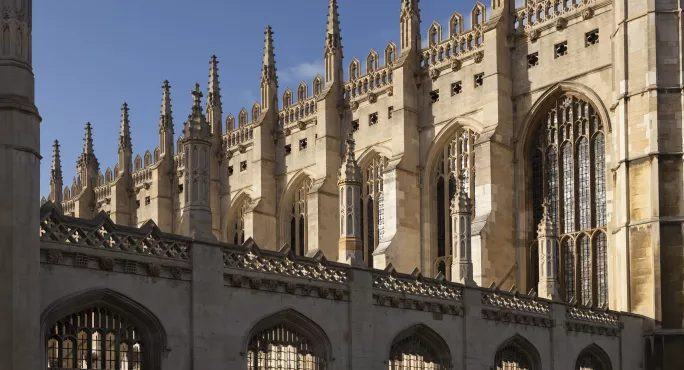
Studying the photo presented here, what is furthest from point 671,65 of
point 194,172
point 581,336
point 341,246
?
point 194,172

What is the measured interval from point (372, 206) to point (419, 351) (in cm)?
2258

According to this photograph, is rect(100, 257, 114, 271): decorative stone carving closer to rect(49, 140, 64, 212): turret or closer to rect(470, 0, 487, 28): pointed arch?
rect(470, 0, 487, 28): pointed arch

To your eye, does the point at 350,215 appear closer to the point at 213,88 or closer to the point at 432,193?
the point at 432,193

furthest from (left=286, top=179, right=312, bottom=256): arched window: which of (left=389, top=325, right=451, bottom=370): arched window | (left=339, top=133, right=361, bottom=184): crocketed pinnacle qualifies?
(left=339, top=133, right=361, bottom=184): crocketed pinnacle

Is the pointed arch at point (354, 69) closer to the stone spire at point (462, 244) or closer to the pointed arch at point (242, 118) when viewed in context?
the pointed arch at point (242, 118)

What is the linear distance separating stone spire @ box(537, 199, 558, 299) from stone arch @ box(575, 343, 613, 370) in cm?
212

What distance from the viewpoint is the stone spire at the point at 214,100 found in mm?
54625

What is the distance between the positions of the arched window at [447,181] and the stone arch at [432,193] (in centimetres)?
8

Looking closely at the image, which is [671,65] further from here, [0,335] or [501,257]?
[0,335]

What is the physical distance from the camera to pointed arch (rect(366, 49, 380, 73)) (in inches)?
1895

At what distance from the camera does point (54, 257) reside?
1733 cm

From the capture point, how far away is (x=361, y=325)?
918 inches

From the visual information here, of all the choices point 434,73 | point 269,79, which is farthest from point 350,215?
point 269,79

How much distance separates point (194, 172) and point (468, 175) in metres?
24.0
